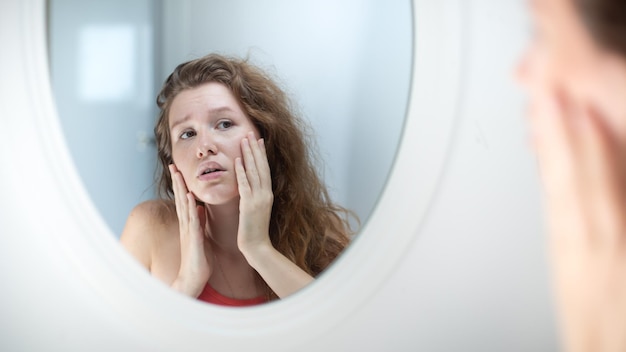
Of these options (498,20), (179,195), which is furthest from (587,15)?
(179,195)

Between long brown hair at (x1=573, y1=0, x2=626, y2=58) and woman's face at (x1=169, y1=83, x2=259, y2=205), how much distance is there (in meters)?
0.49

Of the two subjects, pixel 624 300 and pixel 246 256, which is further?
pixel 246 256

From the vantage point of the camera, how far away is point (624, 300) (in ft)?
2.80

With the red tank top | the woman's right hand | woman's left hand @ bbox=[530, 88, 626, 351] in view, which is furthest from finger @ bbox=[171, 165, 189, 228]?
woman's left hand @ bbox=[530, 88, 626, 351]

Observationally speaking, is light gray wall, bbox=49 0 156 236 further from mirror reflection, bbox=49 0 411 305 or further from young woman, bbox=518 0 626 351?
young woman, bbox=518 0 626 351

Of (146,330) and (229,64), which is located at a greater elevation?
(229,64)

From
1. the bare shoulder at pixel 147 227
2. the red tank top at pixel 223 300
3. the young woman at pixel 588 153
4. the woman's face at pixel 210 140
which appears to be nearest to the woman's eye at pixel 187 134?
the woman's face at pixel 210 140

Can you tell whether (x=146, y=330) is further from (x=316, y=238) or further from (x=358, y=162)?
(x=358, y=162)

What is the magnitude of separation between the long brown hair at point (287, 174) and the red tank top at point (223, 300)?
0.02m

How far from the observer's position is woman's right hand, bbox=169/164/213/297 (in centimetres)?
100

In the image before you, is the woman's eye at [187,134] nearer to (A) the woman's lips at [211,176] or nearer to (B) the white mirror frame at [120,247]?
(A) the woman's lips at [211,176]

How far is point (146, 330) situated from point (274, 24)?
0.51 m

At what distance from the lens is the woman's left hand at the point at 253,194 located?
101cm

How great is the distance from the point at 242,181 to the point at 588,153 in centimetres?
50
